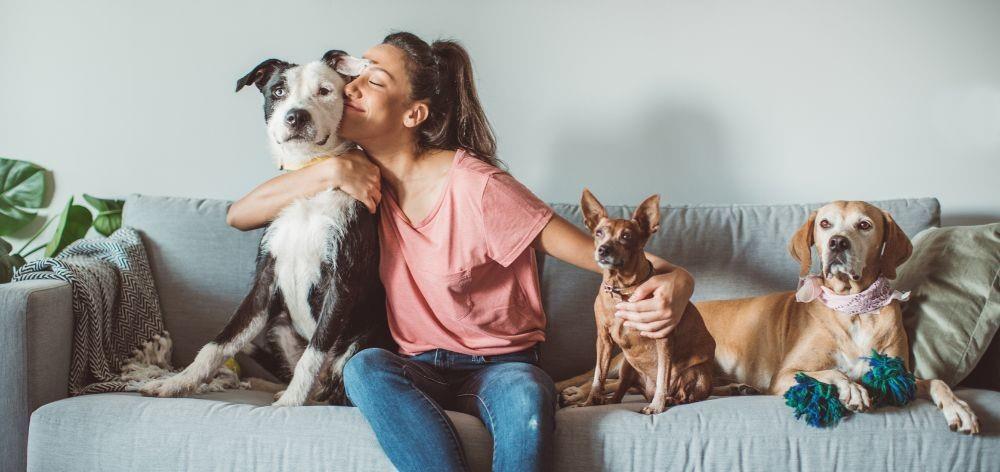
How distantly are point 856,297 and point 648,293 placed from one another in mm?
551

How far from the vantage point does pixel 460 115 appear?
6.68 ft

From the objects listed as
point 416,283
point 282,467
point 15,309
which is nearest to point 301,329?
point 416,283

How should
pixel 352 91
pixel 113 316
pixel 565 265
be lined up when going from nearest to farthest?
pixel 352 91, pixel 113 316, pixel 565 265

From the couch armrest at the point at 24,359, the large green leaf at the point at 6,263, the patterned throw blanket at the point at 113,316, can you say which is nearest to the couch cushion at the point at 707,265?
the patterned throw blanket at the point at 113,316

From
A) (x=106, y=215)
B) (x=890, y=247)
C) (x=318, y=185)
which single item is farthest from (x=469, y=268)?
(x=106, y=215)

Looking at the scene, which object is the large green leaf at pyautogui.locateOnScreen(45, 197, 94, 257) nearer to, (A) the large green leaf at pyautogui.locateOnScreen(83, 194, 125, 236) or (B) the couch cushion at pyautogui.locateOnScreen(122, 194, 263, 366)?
A: (A) the large green leaf at pyautogui.locateOnScreen(83, 194, 125, 236)

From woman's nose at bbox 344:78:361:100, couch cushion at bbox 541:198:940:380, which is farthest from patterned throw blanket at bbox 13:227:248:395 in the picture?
couch cushion at bbox 541:198:940:380

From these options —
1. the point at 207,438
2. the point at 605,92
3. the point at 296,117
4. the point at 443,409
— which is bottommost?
the point at 207,438

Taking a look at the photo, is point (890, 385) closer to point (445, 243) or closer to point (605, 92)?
point (445, 243)

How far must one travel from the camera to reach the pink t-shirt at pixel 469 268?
182 centimetres

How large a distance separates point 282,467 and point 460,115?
986mm

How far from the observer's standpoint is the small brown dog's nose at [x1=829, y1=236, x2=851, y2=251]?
185 centimetres

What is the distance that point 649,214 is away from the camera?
1.82 meters

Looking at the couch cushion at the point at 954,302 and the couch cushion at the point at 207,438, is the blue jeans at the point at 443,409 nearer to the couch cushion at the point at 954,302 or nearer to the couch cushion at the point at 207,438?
the couch cushion at the point at 207,438
